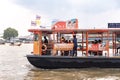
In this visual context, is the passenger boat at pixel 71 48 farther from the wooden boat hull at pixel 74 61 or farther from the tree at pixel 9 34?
Result: the tree at pixel 9 34

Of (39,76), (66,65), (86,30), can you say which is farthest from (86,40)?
(39,76)

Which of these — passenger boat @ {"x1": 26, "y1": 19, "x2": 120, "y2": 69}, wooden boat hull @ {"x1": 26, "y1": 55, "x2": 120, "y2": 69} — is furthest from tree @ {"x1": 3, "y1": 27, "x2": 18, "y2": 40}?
wooden boat hull @ {"x1": 26, "y1": 55, "x2": 120, "y2": 69}

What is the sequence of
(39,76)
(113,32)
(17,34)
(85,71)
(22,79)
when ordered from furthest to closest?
(17,34)
(113,32)
(85,71)
(39,76)
(22,79)

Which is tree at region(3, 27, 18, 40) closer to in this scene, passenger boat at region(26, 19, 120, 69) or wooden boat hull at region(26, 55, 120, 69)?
passenger boat at region(26, 19, 120, 69)

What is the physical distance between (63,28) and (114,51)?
12.5 ft

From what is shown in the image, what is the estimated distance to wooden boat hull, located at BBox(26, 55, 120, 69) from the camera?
790 inches

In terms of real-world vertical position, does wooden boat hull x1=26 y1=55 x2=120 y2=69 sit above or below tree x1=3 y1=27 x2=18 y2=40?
below

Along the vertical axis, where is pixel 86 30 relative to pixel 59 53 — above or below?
above

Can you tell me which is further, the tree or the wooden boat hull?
the tree

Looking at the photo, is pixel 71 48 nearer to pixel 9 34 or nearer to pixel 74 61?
pixel 74 61

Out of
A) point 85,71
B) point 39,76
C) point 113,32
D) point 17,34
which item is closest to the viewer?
point 39,76

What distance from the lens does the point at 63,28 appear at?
20.8m

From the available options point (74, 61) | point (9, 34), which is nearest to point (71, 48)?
point (74, 61)

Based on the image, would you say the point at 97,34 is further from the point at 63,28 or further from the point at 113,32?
the point at 63,28
